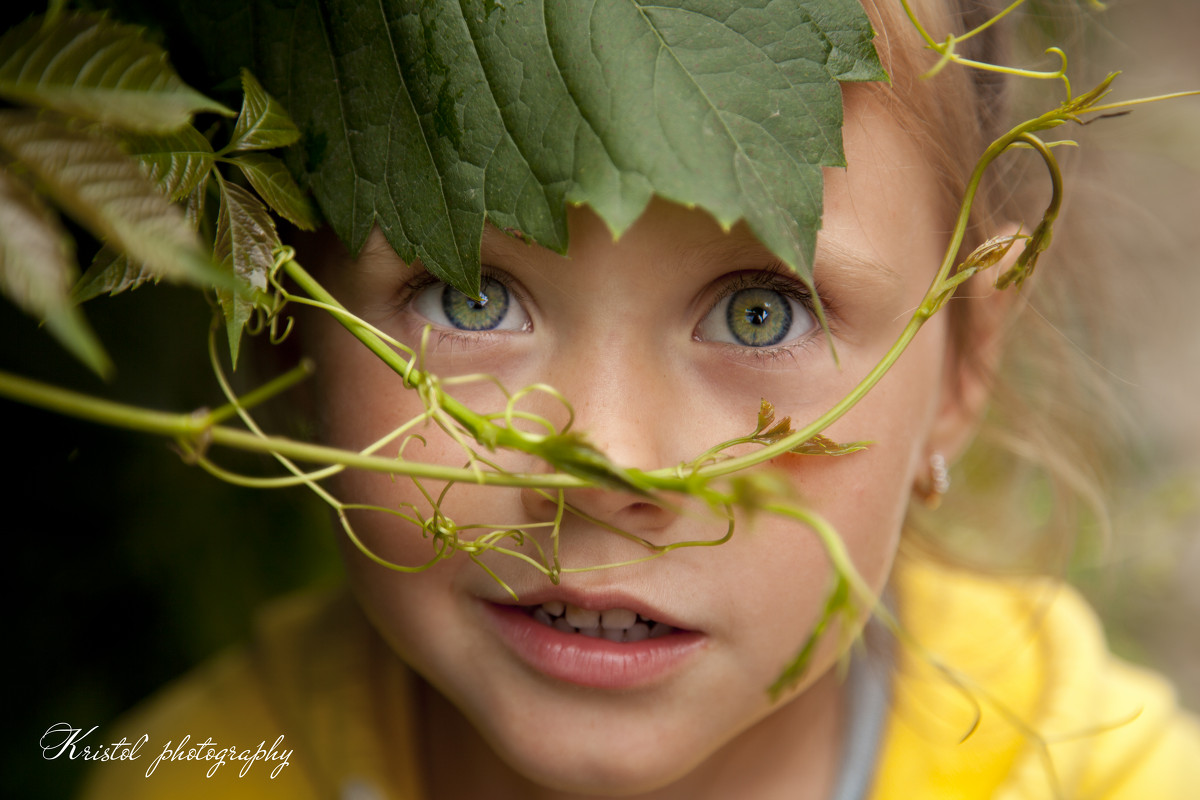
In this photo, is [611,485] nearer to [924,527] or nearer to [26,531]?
[26,531]

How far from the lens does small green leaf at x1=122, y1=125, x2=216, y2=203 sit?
0.45 metres

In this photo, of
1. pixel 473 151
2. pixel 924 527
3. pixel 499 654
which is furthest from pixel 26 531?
pixel 924 527

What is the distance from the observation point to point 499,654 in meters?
0.65

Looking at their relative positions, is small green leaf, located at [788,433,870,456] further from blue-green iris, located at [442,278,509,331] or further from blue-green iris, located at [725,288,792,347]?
blue-green iris, located at [442,278,509,331]

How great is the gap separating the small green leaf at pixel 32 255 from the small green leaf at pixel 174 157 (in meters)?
0.12

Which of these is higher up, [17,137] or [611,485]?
[17,137]

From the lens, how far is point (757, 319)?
0.61m

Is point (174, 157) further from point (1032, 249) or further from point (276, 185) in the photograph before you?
point (1032, 249)

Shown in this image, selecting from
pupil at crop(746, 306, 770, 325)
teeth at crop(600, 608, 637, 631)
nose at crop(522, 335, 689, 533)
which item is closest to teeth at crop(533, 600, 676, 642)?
teeth at crop(600, 608, 637, 631)

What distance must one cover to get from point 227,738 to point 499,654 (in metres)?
A: 0.42

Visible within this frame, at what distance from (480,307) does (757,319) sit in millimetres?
184

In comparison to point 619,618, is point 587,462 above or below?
above

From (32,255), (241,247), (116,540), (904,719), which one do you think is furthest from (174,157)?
(904,719)

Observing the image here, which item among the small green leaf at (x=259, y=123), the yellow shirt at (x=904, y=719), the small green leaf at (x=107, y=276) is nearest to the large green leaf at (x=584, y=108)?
the small green leaf at (x=259, y=123)
